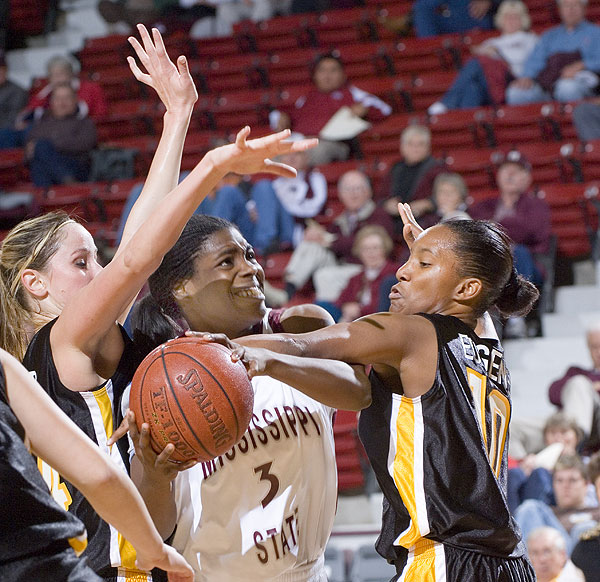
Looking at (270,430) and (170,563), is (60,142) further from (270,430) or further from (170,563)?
(170,563)

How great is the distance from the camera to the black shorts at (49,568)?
76.9 inches

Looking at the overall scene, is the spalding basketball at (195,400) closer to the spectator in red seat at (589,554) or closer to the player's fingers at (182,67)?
the player's fingers at (182,67)

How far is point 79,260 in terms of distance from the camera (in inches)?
119

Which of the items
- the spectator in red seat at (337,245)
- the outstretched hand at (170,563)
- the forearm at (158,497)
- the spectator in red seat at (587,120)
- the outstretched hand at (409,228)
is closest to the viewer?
the outstretched hand at (170,563)

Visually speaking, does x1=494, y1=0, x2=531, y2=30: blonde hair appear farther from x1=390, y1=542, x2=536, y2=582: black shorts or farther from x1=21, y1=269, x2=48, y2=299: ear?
x1=390, y1=542, x2=536, y2=582: black shorts

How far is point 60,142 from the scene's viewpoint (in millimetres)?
10750

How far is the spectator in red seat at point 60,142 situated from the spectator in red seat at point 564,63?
4427 mm

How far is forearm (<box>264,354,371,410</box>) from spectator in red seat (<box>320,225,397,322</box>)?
5142mm

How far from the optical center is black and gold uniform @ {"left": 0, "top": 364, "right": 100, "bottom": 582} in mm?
1962

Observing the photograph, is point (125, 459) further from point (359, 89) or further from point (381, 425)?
point (359, 89)

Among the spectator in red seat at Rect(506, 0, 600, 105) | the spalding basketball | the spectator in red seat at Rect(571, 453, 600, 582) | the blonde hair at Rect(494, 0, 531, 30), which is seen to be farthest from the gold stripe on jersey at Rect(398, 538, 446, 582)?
the blonde hair at Rect(494, 0, 531, 30)

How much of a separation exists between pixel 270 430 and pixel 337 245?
19.0 feet

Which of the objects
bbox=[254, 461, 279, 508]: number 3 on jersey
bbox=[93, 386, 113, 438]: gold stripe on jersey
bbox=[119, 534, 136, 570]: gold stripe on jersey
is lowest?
bbox=[119, 534, 136, 570]: gold stripe on jersey

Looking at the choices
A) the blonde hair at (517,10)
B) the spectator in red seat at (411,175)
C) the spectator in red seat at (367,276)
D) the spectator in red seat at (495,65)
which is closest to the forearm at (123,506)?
the spectator in red seat at (367,276)
